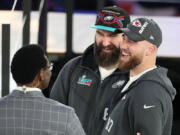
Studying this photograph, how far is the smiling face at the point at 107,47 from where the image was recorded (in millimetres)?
3691

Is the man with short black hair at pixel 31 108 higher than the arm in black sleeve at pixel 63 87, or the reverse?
the man with short black hair at pixel 31 108

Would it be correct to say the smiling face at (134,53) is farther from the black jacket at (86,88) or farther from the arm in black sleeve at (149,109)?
the black jacket at (86,88)

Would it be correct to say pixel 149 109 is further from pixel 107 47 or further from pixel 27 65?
pixel 107 47

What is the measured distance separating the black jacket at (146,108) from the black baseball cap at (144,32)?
19 centimetres

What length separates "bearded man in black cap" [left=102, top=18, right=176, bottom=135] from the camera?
284cm

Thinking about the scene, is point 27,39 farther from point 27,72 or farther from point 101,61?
point 27,72

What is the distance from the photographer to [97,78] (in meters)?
3.72

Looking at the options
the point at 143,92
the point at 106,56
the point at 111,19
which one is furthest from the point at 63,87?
the point at 143,92

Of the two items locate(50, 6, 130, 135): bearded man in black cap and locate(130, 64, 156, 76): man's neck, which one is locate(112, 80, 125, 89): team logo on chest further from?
locate(130, 64, 156, 76): man's neck

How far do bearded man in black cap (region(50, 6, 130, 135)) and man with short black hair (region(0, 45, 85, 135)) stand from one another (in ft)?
3.88

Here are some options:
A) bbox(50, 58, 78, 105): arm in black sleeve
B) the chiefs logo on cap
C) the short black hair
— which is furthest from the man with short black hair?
bbox(50, 58, 78, 105): arm in black sleeve

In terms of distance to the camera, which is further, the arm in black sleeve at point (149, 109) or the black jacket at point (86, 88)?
the black jacket at point (86, 88)

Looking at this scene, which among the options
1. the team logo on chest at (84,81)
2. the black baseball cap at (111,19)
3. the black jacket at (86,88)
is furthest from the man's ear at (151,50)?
the team logo on chest at (84,81)

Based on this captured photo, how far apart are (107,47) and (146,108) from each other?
0.97 meters
